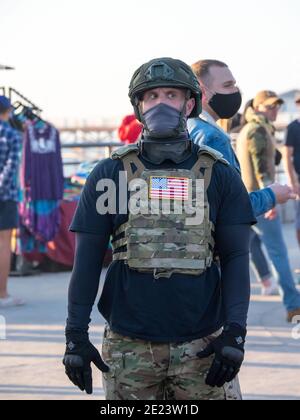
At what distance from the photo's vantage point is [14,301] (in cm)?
821

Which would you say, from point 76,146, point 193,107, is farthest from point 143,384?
point 76,146

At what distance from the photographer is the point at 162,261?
10.2ft

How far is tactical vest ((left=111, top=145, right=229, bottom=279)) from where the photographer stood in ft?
10.2

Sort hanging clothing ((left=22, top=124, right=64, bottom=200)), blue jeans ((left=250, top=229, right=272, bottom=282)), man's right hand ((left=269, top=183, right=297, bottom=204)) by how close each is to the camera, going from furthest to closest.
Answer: hanging clothing ((left=22, top=124, right=64, bottom=200)) < blue jeans ((left=250, top=229, right=272, bottom=282)) < man's right hand ((left=269, top=183, right=297, bottom=204))

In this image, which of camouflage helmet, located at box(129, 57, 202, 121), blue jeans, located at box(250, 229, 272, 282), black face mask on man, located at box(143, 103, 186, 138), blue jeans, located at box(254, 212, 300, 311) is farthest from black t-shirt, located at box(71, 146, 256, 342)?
blue jeans, located at box(250, 229, 272, 282)

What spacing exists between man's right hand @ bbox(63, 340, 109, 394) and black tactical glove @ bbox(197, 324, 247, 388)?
36 cm

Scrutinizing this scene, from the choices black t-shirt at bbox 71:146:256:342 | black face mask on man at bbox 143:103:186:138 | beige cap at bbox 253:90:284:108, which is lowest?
black t-shirt at bbox 71:146:256:342

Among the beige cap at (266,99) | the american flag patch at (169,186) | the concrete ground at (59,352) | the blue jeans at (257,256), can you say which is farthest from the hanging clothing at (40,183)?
the american flag patch at (169,186)

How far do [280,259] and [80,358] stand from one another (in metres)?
4.49

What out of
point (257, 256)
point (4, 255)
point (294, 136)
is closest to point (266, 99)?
point (294, 136)

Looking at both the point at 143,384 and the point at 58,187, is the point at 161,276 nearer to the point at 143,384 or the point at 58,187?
the point at 143,384

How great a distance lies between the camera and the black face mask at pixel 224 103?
4488 millimetres

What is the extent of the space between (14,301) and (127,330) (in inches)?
206

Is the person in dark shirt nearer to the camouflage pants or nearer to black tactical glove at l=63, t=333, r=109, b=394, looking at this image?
the camouflage pants
